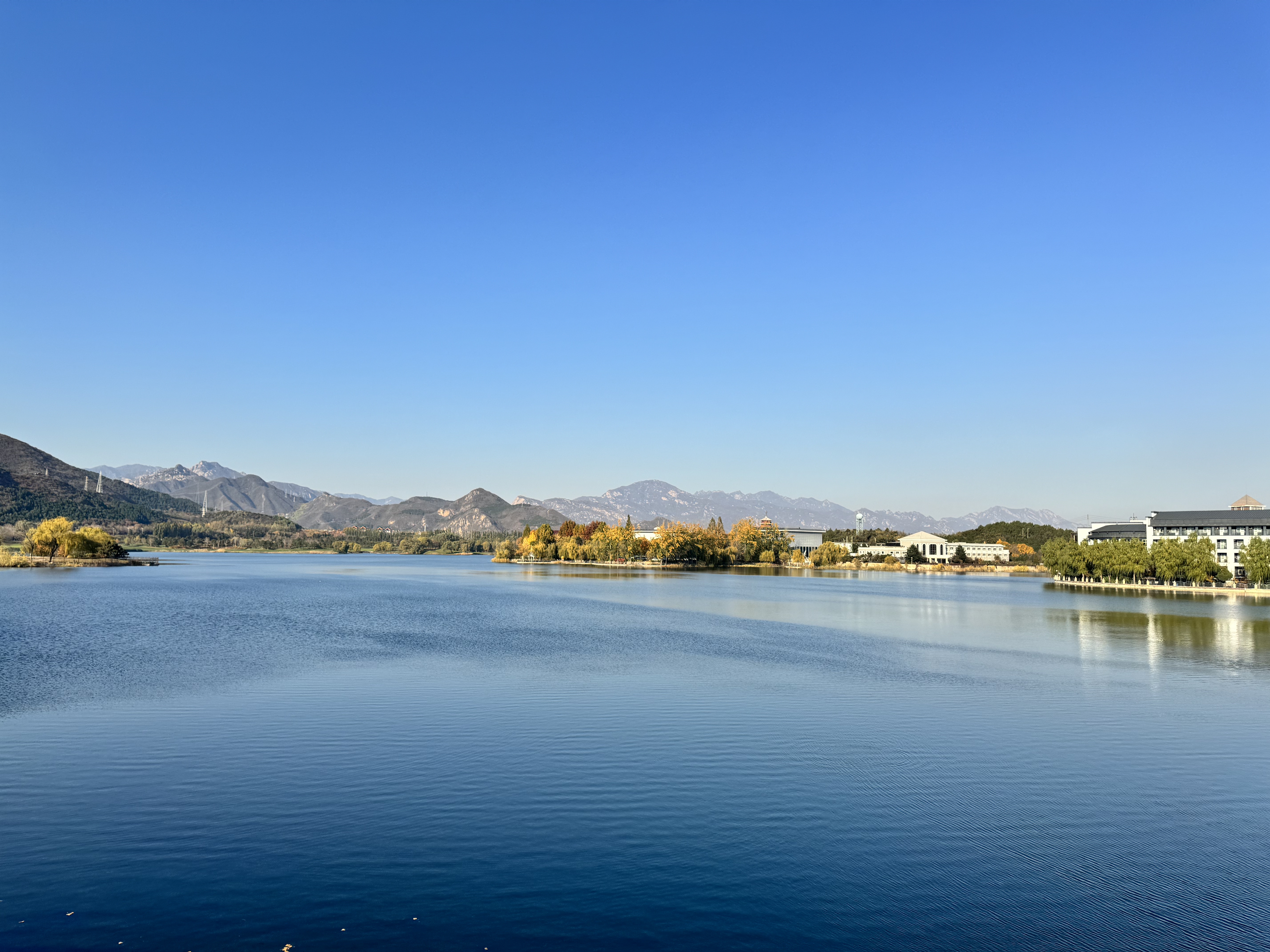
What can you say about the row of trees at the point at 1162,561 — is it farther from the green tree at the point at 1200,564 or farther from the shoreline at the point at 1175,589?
the shoreline at the point at 1175,589

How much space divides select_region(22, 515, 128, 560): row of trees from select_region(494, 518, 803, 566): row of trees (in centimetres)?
7055

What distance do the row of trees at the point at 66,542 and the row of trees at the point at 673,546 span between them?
70554mm

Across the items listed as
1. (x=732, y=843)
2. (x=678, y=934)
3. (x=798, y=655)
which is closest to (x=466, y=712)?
(x=732, y=843)

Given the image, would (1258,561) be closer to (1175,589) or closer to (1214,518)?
(1175,589)

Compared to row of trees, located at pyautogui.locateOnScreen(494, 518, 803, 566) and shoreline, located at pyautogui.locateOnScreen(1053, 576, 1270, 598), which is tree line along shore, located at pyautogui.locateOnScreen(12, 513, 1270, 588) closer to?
row of trees, located at pyautogui.locateOnScreen(494, 518, 803, 566)

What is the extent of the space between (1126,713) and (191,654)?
28801 mm

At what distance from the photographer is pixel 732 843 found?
11.4m

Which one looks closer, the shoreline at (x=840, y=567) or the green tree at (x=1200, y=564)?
the green tree at (x=1200, y=564)

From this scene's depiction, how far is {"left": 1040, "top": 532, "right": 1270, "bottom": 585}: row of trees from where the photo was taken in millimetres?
78750

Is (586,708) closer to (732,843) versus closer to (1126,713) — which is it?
(732,843)

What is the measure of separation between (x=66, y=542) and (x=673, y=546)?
91.8m

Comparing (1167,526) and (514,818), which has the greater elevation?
(1167,526)

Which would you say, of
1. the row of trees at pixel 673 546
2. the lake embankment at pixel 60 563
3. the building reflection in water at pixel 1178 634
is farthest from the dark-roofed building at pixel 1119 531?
the lake embankment at pixel 60 563

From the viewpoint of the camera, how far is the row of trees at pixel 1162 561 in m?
78.8
